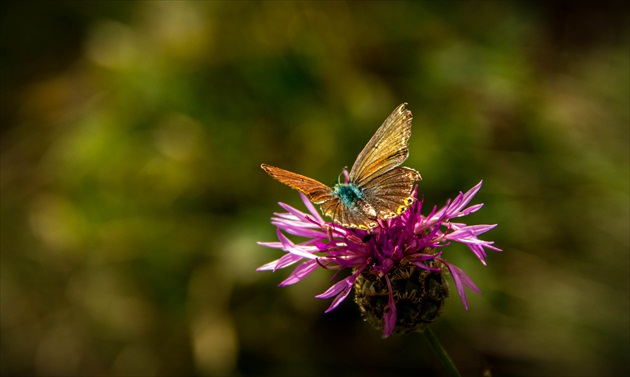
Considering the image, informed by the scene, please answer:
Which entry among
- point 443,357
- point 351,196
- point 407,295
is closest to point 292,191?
point 351,196

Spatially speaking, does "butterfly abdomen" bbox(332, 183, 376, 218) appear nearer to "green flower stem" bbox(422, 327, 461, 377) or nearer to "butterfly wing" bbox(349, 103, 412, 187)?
"butterfly wing" bbox(349, 103, 412, 187)

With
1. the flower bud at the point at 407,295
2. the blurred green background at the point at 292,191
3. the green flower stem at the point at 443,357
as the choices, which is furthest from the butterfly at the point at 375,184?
the blurred green background at the point at 292,191

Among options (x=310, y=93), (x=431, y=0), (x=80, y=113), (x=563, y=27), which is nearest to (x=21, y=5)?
(x=80, y=113)

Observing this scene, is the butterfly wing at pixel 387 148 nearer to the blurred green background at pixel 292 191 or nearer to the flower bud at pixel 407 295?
the flower bud at pixel 407 295

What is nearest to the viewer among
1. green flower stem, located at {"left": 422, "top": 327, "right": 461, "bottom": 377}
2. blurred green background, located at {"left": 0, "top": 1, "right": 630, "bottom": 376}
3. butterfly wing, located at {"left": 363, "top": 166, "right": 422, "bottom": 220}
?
green flower stem, located at {"left": 422, "top": 327, "right": 461, "bottom": 377}

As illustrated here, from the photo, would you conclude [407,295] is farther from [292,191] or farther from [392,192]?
[292,191]

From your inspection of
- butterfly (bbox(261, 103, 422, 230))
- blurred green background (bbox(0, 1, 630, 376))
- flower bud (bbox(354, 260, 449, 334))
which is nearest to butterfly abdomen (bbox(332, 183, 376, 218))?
butterfly (bbox(261, 103, 422, 230))

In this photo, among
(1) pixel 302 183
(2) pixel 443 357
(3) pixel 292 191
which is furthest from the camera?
(3) pixel 292 191
